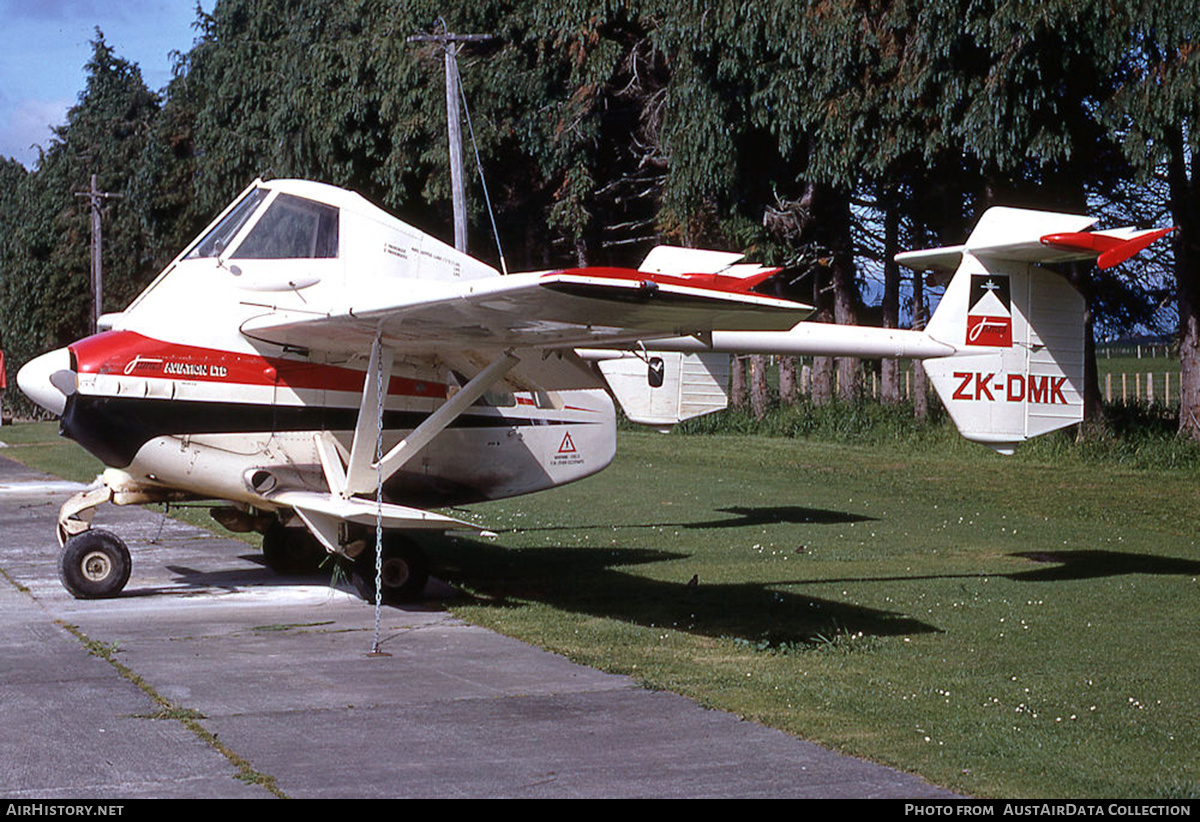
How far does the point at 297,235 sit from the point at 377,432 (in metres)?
1.82

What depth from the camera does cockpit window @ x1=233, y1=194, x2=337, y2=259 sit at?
10.7m

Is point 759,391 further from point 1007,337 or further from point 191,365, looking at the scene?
point 191,365

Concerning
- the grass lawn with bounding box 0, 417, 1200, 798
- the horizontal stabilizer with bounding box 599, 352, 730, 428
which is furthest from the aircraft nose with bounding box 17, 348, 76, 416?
the horizontal stabilizer with bounding box 599, 352, 730, 428

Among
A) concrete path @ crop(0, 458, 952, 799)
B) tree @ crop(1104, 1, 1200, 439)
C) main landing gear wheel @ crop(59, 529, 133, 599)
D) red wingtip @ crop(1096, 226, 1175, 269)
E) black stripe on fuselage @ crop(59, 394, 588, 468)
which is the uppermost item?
tree @ crop(1104, 1, 1200, 439)

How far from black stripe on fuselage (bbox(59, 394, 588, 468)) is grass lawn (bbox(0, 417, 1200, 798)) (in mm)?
1877

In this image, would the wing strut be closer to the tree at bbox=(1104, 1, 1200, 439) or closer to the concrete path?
the concrete path

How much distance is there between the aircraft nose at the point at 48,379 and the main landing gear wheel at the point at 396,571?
2596mm

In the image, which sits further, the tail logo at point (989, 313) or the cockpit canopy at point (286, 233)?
the tail logo at point (989, 313)

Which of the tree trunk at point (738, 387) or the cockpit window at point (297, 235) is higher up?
the cockpit window at point (297, 235)

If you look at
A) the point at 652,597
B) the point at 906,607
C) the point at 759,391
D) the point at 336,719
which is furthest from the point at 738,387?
the point at 336,719

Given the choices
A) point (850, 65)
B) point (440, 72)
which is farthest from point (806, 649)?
point (440, 72)

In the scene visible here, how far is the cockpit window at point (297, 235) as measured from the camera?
10688 mm

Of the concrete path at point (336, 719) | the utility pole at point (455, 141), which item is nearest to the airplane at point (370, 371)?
the concrete path at point (336, 719)

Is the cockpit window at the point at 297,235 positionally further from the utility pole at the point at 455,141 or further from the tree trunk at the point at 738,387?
the tree trunk at the point at 738,387
